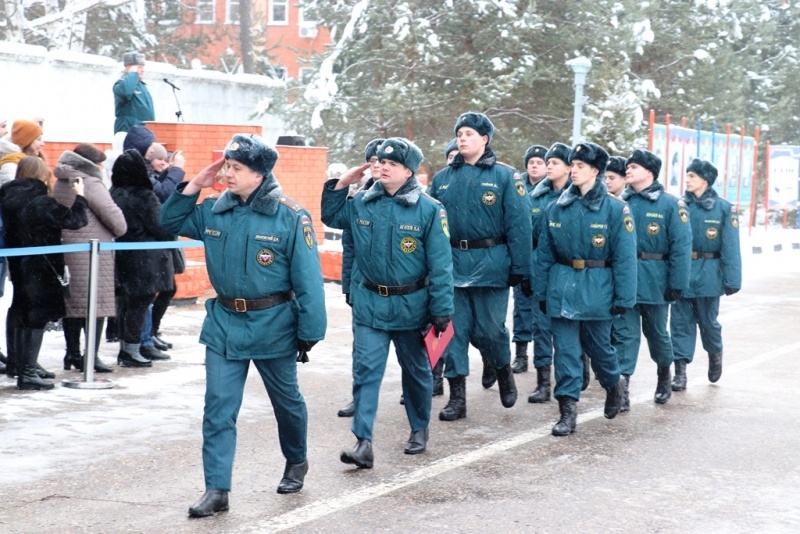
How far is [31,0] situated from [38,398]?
25.1m

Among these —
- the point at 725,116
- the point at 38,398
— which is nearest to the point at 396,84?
the point at 725,116

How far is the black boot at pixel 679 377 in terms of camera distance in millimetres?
10078

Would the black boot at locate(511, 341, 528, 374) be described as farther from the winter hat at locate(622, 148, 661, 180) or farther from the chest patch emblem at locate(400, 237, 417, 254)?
the chest patch emblem at locate(400, 237, 417, 254)

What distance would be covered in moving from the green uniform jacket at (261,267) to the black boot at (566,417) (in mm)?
2430

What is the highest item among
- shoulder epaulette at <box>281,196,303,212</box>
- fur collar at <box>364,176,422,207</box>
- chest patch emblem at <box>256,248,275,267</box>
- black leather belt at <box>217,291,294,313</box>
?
fur collar at <box>364,176,422,207</box>

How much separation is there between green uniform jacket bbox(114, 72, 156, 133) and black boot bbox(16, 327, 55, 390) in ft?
19.7

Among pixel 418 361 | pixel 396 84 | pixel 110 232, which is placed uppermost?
pixel 396 84

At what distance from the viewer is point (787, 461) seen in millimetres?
7629

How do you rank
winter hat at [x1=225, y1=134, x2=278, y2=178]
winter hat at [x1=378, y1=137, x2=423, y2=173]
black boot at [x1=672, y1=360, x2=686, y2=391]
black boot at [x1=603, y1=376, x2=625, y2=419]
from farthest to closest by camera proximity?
black boot at [x1=672, y1=360, x2=686, y2=391]
black boot at [x1=603, y1=376, x2=625, y2=419]
winter hat at [x1=378, y1=137, x2=423, y2=173]
winter hat at [x1=225, y1=134, x2=278, y2=178]

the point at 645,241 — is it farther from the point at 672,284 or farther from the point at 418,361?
the point at 418,361

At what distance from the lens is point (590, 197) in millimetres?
8438

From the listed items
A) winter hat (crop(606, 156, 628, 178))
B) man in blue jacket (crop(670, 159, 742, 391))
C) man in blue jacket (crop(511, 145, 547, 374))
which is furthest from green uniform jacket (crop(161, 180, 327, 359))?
man in blue jacket (crop(670, 159, 742, 391))

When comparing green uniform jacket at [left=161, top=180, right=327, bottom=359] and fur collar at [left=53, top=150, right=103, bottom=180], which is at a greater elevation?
fur collar at [left=53, top=150, right=103, bottom=180]

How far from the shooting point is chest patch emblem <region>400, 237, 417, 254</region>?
732 cm
